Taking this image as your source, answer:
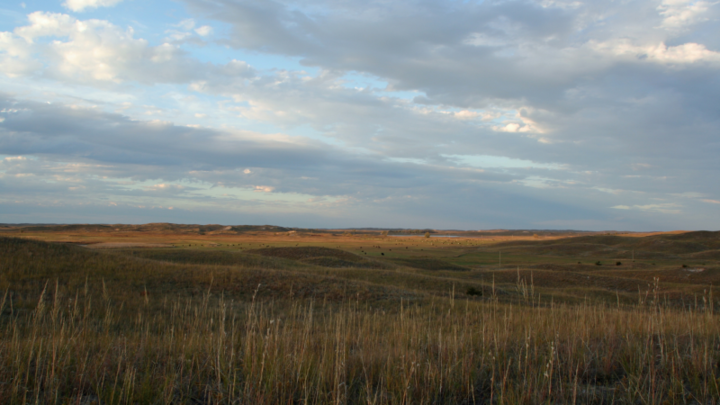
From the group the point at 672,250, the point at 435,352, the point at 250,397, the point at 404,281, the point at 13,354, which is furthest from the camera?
the point at 672,250

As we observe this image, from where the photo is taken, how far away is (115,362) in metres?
5.44

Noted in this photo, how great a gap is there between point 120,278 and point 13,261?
4850mm

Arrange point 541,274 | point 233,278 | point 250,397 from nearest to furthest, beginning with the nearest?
point 250,397, point 233,278, point 541,274

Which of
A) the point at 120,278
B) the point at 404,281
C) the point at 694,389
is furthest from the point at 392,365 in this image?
the point at 404,281

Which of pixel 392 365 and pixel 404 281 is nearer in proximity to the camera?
pixel 392 365

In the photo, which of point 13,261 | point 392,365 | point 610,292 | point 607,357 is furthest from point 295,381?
point 610,292

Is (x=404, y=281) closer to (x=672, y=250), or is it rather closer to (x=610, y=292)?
(x=610, y=292)

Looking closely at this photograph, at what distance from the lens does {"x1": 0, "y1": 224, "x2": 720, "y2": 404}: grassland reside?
4.55 metres

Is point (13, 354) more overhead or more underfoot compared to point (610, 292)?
more overhead

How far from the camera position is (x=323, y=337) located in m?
7.41

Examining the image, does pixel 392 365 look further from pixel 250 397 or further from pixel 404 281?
pixel 404 281

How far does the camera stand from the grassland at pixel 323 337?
4551 millimetres

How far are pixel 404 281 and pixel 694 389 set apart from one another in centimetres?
2036

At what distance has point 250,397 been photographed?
4285 mm
